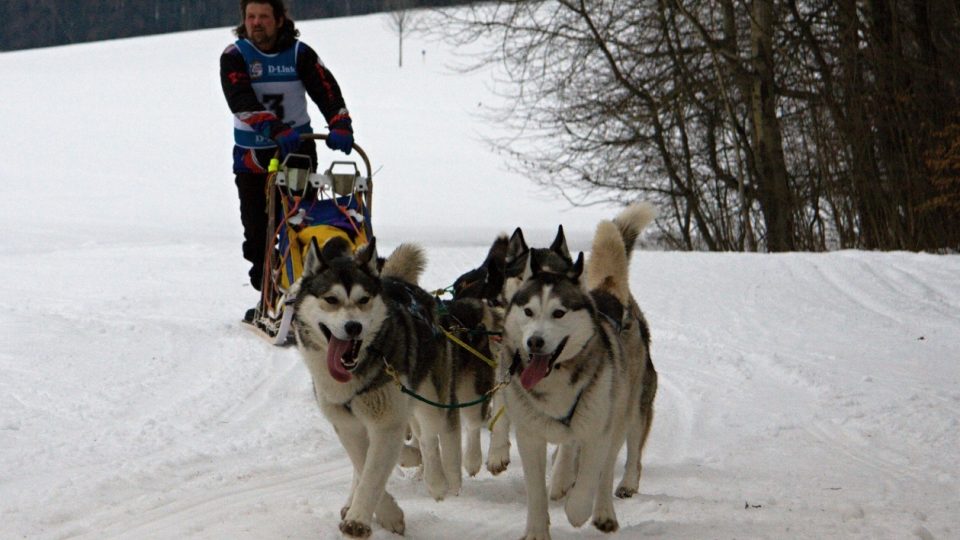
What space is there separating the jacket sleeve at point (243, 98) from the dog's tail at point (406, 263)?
173cm

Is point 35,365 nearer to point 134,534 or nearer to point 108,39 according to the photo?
point 134,534

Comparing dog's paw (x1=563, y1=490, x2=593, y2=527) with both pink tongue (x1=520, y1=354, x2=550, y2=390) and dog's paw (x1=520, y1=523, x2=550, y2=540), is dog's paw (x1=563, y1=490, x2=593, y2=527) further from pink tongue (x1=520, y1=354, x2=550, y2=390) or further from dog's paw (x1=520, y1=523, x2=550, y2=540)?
pink tongue (x1=520, y1=354, x2=550, y2=390)

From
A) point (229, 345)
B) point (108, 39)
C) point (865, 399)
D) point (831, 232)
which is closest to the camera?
point (865, 399)

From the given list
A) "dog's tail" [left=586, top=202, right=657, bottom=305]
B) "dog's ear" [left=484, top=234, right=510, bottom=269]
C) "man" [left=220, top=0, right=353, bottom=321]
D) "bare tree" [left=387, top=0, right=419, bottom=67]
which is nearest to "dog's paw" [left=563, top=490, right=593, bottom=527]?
"dog's tail" [left=586, top=202, right=657, bottom=305]

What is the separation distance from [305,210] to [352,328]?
2.69m

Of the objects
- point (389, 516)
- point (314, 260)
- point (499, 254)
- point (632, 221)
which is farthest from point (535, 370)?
point (499, 254)

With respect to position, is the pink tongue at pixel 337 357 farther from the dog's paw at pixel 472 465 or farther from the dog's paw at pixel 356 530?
the dog's paw at pixel 472 465

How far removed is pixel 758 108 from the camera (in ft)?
46.3

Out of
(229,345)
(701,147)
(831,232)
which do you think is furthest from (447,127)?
(229,345)

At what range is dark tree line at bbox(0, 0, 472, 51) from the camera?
168 feet

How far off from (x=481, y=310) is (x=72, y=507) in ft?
6.61

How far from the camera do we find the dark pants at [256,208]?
22.7ft

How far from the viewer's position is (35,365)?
6254 millimetres

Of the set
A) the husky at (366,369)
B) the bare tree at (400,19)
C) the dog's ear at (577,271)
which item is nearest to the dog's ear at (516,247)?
the husky at (366,369)
